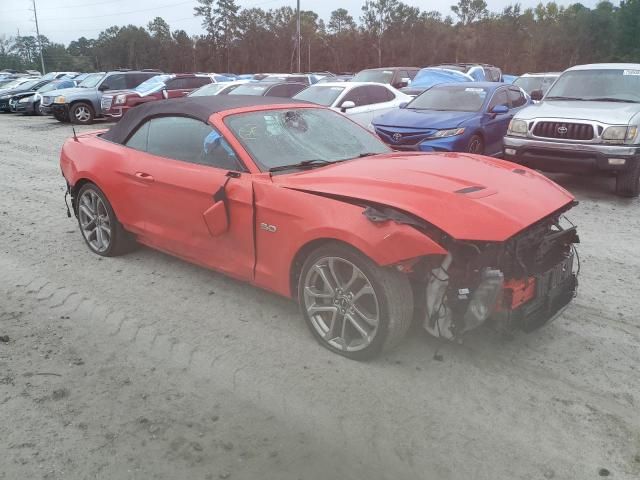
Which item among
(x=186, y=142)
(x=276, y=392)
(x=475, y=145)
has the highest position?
(x=186, y=142)

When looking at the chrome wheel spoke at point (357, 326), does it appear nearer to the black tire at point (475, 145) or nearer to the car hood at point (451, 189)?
the car hood at point (451, 189)

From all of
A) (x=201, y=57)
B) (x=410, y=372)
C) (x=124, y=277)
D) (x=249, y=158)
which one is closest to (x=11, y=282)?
(x=124, y=277)

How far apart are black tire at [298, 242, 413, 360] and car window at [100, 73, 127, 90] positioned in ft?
60.0

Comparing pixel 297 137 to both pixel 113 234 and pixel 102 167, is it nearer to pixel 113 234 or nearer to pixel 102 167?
pixel 102 167

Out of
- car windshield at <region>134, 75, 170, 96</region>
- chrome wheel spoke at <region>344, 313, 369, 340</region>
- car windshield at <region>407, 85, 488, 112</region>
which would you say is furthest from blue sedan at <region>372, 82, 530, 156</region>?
car windshield at <region>134, 75, 170, 96</region>

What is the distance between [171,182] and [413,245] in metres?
2.18

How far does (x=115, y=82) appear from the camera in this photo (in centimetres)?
1920

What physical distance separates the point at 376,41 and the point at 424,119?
2318 inches

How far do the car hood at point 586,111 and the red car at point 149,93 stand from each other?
12359 millimetres

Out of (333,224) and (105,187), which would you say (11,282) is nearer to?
(105,187)

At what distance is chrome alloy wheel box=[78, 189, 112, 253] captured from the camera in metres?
5.07

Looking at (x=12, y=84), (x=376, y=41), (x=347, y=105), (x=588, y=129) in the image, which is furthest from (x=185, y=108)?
(x=376, y=41)

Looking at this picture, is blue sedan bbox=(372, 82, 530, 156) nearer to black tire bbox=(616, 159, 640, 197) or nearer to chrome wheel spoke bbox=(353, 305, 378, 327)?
black tire bbox=(616, 159, 640, 197)

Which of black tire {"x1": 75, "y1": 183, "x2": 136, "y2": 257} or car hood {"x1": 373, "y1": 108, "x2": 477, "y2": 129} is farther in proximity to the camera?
car hood {"x1": 373, "y1": 108, "x2": 477, "y2": 129}
